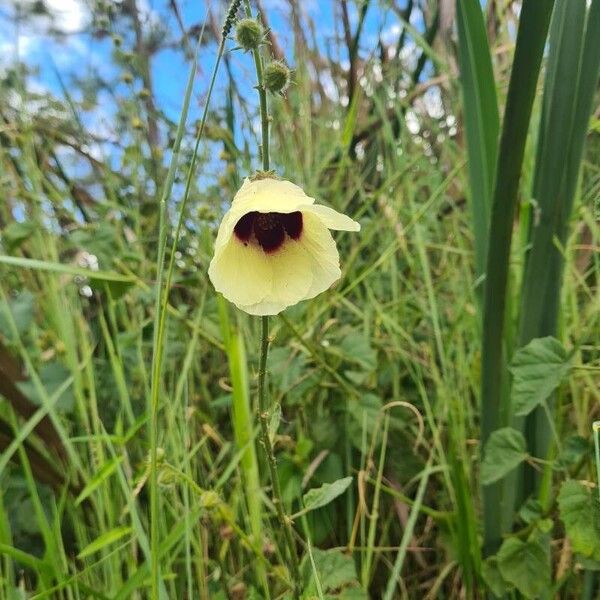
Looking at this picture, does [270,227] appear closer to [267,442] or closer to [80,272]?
[267,442]

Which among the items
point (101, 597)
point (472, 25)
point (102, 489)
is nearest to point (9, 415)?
point (102, 489)

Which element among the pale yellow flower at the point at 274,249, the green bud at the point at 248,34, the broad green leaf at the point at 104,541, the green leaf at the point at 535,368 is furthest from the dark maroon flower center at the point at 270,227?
the broad green leaf at the point at 104,541

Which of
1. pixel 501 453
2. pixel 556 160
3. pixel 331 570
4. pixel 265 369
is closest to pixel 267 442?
pixel 265 369

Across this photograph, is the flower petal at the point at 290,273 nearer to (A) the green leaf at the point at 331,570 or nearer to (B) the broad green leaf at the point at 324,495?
(B) the broad green leaf at the point at 324,495

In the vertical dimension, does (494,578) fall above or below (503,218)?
below

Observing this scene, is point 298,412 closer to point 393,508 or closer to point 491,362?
point 393,508
